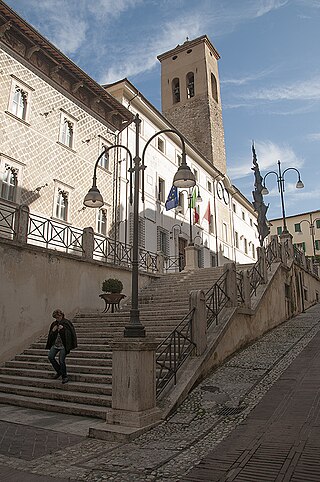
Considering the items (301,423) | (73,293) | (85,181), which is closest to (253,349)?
(301,423)

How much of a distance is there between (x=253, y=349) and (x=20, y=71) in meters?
13.9

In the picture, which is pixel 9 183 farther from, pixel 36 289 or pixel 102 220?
pixel 102 220

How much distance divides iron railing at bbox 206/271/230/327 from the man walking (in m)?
3.23

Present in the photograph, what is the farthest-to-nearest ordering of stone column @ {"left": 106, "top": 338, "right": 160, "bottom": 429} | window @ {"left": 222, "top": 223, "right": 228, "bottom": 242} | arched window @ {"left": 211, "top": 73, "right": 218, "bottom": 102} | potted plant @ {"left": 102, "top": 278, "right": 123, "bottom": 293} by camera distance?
1. arched window @ {"left": 211, "top": 73, "right": 218, "bottom": 102}
2. window @ {"left": 222, "top": 223, "right": 228, "bottom": 242}
3. potted plant @ {"left": 102, "top": 278, "right": 123, "bottom": 293}
4. stone column @ {"left": 106, "top": 338, "right": 160, "bottom": 429}

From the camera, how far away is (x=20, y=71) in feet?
52.3

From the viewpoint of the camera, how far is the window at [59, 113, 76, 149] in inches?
704

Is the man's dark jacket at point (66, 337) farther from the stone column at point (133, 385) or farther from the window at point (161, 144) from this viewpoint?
the window at point (161, 144)

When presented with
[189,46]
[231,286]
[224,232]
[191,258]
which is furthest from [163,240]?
[189,46]

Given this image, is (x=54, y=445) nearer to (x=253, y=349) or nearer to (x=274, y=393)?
(x=274, y=393)

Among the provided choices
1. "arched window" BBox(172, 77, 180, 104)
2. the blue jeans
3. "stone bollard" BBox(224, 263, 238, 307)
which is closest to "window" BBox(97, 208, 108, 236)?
"stone bollard" BBox(224, 263, 238, 307)

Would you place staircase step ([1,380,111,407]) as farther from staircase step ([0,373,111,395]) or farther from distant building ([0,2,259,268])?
distant building ([0,2,259,268])

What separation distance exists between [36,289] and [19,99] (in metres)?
8.55

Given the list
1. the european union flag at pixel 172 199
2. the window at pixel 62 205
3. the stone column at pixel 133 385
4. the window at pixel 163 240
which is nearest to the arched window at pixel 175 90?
the window at pixel 163 240

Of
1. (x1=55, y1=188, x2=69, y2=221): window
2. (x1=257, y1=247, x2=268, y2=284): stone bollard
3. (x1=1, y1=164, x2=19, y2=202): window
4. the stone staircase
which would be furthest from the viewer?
(x1=55, y1=188, x2=69, y2=221): window
